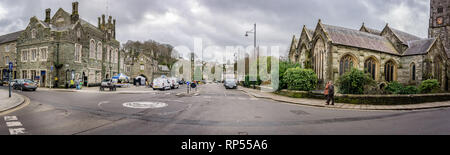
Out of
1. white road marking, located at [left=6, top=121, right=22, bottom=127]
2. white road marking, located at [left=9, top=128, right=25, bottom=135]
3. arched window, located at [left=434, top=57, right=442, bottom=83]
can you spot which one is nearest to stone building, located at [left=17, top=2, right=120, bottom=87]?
white road marking, located at [left=6, top=121, right=22, bottom=127]

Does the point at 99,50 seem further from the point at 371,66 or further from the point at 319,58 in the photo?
the point at 371,66

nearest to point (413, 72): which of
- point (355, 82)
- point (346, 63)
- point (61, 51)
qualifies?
point (346, 63)

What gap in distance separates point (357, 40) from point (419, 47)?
29.8 ft

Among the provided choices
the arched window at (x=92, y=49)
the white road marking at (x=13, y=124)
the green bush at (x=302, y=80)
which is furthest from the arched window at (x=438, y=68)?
the arched window at (x=92, y=49)

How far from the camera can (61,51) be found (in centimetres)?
2547

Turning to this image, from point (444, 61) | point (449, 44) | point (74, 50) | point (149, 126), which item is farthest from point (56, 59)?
point (449, 44)

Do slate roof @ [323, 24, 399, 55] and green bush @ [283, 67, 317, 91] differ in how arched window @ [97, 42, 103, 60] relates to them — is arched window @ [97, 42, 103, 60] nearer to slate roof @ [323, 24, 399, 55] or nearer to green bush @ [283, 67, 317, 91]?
green bush @ [283, 67, 317, 91]

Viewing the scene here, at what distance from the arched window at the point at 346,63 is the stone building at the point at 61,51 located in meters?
34.9

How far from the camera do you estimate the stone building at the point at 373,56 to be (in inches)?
866

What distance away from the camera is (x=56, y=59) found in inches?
1009

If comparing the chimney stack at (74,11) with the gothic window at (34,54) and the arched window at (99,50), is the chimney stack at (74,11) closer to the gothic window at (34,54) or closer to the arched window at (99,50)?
the arched window at (99,50)
